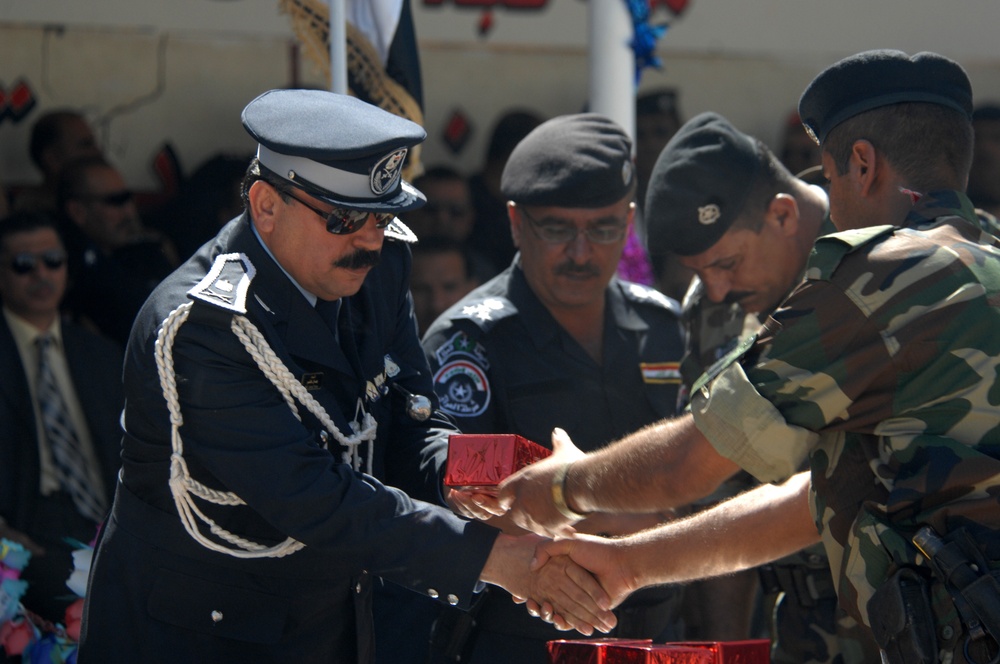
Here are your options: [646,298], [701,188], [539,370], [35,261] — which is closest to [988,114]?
[646,298]

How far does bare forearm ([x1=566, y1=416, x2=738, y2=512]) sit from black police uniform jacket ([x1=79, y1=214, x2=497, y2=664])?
0.30m

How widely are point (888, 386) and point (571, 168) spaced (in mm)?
1655

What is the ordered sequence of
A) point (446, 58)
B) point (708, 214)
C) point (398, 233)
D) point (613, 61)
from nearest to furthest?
point (398, 233) < point (708, 214) < point (613, 61) < point (446, 58)

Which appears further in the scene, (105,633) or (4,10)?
(4,10)

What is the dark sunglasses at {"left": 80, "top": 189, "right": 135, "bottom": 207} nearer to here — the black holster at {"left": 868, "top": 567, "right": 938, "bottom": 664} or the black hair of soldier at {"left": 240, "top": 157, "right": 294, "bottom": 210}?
the black hair of soldier at {"left": 240, "top": 157, "right": 294, "bottom": 210}

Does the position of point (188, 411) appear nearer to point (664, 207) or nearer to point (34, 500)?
point (664, 207)

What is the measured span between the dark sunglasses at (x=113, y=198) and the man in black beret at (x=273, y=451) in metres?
3.45

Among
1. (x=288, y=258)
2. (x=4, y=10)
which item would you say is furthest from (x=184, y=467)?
(x=4, y=10)

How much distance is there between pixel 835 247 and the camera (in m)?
2.38

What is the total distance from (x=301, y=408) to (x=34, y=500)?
98.5 inches

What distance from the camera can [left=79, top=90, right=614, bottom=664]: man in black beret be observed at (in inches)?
108

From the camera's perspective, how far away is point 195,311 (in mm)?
2725

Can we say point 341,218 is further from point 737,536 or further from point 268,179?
point 737,536

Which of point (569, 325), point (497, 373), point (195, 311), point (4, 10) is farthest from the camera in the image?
point (4, 10)
